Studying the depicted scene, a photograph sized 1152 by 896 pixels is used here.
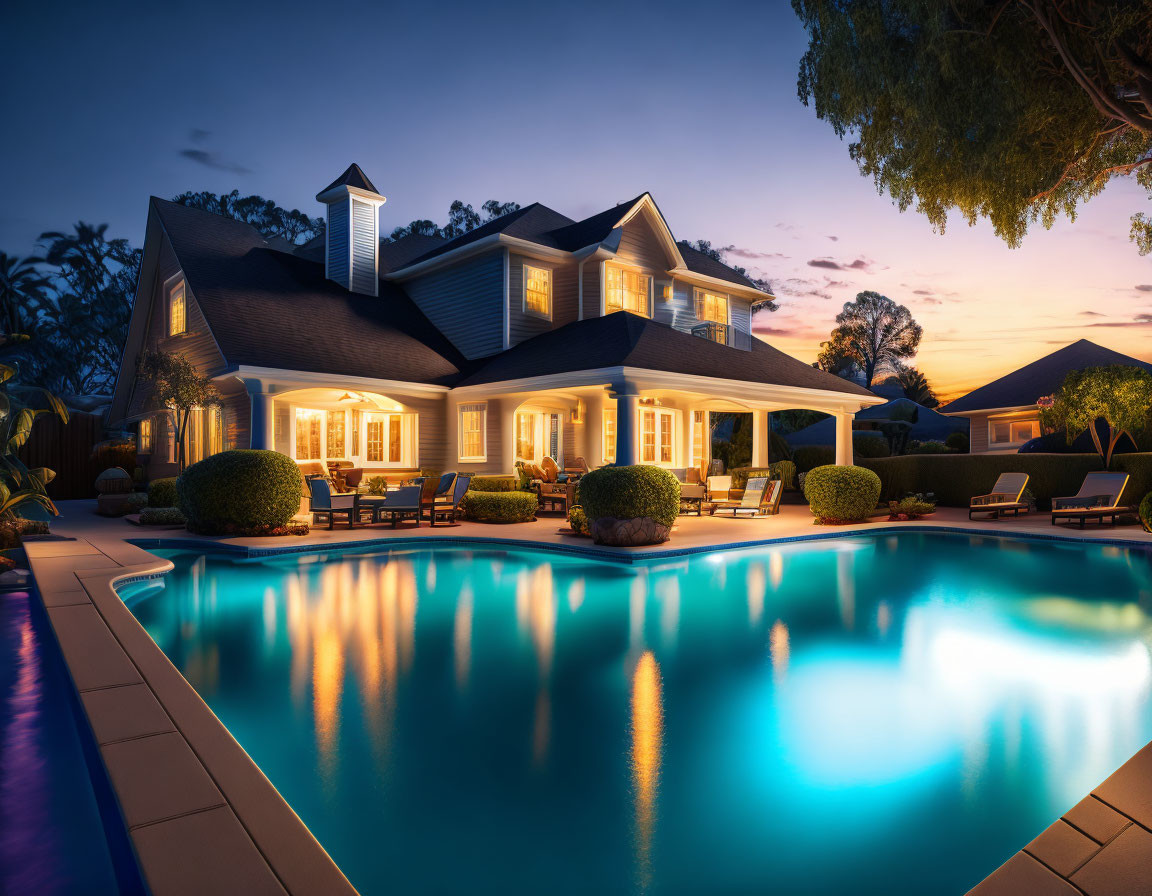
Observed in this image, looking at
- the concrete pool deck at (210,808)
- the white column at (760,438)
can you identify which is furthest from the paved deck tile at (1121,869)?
the white column at (760,438)

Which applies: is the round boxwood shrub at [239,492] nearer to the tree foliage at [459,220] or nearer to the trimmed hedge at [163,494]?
the trimmed hedge at [163,494]

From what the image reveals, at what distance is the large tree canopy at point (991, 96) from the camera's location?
722cm

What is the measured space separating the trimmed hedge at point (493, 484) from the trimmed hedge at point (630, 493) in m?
6.15

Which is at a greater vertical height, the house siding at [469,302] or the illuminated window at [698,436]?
the house siding at [469,302]

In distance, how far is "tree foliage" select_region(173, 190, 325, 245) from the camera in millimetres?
45031

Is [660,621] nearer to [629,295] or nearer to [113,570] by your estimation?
[113,570]

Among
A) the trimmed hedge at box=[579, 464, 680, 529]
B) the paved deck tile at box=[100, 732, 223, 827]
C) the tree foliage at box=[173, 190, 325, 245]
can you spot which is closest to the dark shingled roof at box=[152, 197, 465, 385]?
the trimmed hedge at box=[579, 464, 680, 529]

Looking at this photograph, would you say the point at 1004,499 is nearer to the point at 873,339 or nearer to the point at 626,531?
the point at 626,531

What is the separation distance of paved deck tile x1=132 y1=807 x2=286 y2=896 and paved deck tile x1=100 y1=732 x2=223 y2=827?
0.11m

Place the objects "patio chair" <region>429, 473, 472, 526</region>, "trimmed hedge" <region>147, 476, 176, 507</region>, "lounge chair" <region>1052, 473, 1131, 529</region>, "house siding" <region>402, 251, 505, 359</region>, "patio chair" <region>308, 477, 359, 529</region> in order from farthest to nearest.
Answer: "house siding" <region>402, 251, 505, 359</region>, "trimmed hedge" <region>147, 476, 176, 507</region>, "patio chair" <region>429, 473, 472, 526</region>, "lounge chair" <region>1052, 473, 1131, 529</region>, "patio chair" <region>308, 477, 359, 529</region>

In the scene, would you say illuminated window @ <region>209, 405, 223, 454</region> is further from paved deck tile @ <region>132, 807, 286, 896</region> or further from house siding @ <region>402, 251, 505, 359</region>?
paved deck tile @ <region>132, 807, 286, 896</region>

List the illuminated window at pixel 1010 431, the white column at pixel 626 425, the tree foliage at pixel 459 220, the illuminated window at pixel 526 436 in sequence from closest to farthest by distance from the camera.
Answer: the white column at pixel 626 425 → the illuminated window at pixel 526 436 → the illuminated window at pixel 1010 431 → the tree foliage at pixel 459 220

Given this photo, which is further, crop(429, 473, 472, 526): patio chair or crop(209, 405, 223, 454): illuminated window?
crop(209, 405, 223, 454): illuminated window

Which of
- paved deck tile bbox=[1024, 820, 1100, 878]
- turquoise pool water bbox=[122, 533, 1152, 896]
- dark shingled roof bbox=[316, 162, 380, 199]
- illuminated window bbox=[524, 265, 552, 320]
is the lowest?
turquoise pool water bbox=[122, 533, 1152, 896]
